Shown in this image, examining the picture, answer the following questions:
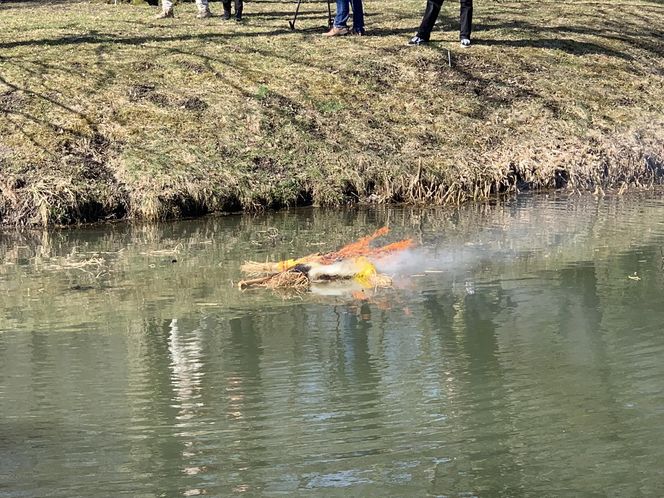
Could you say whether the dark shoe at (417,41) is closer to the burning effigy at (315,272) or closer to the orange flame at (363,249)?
the orange flame at (363,249)

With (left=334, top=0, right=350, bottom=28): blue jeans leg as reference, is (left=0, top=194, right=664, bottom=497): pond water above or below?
below

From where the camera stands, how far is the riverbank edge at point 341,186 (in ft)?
44.1

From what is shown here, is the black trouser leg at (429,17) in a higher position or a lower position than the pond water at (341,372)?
higher

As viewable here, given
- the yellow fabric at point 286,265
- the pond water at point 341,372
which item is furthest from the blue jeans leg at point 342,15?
the yellow fabric at point 286,265

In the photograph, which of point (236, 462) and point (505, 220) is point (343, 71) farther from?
point (236, 462)

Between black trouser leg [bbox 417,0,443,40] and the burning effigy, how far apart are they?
847 centimetres

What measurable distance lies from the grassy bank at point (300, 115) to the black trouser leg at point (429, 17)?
35 cm

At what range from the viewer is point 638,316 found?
27.2 feet

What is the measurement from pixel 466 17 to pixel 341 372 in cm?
1206

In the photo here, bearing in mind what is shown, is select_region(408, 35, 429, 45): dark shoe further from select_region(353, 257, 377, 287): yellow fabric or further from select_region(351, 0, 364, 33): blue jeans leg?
select_region(353, 257, 377, 287): yellow fabric

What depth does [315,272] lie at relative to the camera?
979 centimetres

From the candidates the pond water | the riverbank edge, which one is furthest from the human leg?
Result: the pond water

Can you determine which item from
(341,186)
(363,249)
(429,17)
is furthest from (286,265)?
(429,17)

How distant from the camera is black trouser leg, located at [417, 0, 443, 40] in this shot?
18062 mm
